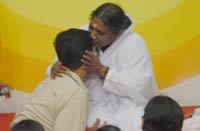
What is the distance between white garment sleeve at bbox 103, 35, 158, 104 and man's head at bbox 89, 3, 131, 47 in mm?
128

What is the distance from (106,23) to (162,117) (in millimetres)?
952

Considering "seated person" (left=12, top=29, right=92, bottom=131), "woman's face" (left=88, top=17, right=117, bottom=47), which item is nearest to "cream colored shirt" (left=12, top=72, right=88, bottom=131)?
"seated person" (left=12, top=29, right=92, bottom=131)

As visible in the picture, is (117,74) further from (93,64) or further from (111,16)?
(111,16)

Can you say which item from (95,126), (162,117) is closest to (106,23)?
(95,126)

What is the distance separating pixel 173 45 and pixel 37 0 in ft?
3.36

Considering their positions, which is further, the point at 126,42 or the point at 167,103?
the point at 126,42

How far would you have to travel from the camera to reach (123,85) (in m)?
2.71

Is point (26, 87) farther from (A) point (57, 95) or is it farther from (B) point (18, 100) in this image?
(A) point (57, 95)

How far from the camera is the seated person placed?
2301mm

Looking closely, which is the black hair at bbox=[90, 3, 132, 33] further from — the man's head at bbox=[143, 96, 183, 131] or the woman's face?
the man's head at bbox=[143, 96, 183, 131]

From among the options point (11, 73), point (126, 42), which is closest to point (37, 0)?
point (11, 73)

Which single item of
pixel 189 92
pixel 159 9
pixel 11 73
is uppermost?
pixel 159 9

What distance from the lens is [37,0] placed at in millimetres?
Result: 3699

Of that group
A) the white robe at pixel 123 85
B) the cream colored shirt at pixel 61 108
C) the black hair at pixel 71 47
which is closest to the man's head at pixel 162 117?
the cream colored shirt at pixel 61 108
